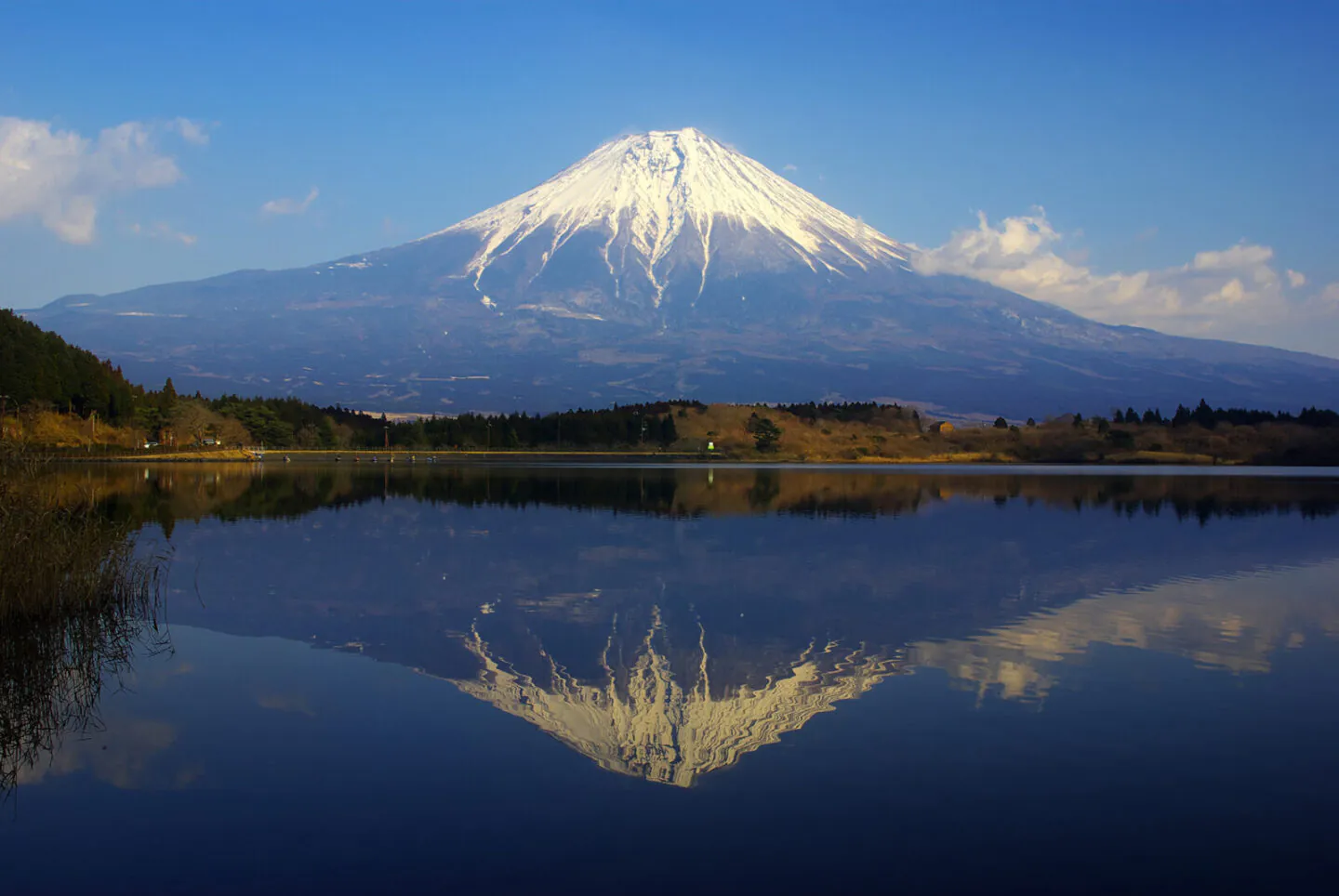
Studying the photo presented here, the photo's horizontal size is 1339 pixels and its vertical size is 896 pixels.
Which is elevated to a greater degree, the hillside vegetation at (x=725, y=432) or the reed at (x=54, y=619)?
the hillside vegetation at (x=725, y=432)

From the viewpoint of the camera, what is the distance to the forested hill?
87.3 m

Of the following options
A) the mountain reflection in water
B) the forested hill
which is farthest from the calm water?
the forested hill

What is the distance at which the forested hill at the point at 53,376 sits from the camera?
286 feet

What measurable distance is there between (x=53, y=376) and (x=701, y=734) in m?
99.0

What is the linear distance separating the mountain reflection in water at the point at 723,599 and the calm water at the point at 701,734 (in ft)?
0.34

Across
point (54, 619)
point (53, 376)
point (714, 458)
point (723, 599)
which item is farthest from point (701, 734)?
point (714, 458)

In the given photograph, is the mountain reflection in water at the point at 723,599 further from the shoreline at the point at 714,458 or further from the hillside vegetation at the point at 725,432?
the shoreline at the point at 714,458

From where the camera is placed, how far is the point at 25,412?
8506 cm

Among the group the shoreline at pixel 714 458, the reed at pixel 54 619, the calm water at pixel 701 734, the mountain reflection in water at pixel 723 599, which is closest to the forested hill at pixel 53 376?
the shoreline at pixel 714 458

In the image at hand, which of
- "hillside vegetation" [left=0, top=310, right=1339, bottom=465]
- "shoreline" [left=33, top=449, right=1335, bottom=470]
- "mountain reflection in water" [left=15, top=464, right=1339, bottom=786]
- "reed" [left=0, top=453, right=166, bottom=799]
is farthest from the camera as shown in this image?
"shoreline" [left=33, top=449, right=1335, bottom=470]

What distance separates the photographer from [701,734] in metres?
10.6

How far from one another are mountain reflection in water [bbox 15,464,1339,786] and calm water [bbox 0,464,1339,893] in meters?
0.10

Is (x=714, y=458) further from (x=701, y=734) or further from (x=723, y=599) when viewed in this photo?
(x=701, y=734)

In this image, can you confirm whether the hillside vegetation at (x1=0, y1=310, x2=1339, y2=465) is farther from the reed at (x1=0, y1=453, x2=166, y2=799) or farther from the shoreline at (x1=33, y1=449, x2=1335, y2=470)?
the reed at (x1=0, y1=453, x2=166, y2=799)
